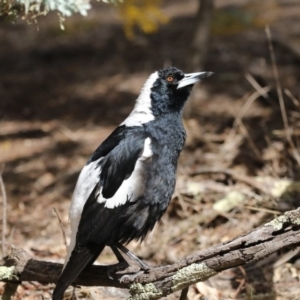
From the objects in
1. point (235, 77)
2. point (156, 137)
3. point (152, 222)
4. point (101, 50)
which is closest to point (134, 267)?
point (152, 222)

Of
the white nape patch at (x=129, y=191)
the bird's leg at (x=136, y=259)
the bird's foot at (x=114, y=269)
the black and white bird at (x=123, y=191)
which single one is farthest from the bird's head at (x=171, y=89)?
the bird's foot at (x=114, y=269)

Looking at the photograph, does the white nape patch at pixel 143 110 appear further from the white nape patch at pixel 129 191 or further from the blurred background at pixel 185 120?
the blurred background at pixel 185 120

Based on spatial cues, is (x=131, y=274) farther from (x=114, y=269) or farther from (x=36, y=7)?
(x=36, y=7)

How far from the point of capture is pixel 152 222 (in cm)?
320

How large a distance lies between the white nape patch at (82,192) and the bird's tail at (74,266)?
0.30ft

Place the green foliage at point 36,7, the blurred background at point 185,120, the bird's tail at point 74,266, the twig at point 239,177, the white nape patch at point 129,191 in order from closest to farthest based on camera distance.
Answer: the bird's tail at point 74,266 < the white nape patch at point 129,191 < the green foliage at point 36,7 < the blurred background at point 185,120 < the twig at point 239,177

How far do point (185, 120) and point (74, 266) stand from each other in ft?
11.7

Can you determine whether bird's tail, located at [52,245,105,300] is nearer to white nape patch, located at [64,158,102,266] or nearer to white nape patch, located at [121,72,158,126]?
white nape patch, located at [64,158,102,266]

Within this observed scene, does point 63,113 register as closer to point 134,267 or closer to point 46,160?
point 46,160

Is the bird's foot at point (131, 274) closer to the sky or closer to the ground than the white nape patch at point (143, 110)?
closer to the ground

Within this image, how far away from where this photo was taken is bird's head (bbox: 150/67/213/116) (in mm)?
3582

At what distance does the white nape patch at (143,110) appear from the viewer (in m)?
3.50

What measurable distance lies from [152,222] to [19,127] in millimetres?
4279

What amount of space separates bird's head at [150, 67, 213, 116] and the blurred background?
2.83ft
